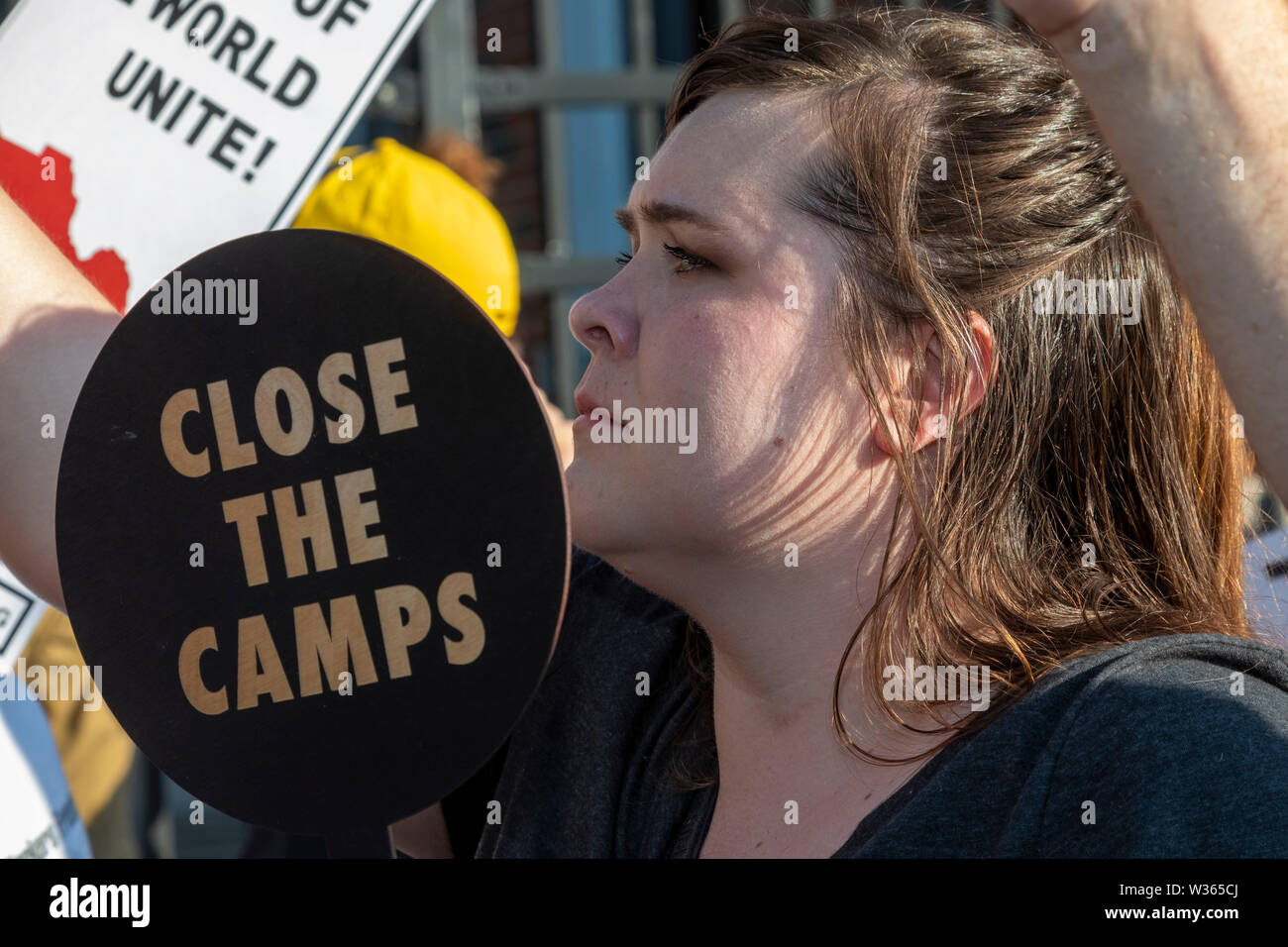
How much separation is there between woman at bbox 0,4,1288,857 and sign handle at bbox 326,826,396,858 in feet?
1.47

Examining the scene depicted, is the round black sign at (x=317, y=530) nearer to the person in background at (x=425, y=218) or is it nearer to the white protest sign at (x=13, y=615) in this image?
the white protest sign at (x=13, y=615)

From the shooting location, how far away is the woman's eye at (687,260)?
1.30m

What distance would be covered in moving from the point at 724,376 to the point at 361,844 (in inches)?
22.2

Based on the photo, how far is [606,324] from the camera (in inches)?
51.0

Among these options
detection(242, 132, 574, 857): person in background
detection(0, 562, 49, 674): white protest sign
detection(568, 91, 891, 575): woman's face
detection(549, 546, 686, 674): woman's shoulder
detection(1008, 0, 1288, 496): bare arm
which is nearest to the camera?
detection(1008, 0, 1288, 496): bare arm

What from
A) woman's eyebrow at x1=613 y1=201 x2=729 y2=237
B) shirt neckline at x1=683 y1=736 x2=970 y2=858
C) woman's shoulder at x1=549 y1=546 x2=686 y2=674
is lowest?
shirt neckline at x1=683 y1=736 x2=970 y2=858

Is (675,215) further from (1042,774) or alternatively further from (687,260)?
(1042,774)

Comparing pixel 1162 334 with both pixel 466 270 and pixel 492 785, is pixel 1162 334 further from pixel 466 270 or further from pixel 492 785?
pixel 466 270

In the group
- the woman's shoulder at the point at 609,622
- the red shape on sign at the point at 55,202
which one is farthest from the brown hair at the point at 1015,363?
the red shape on sign at the point at 55,202

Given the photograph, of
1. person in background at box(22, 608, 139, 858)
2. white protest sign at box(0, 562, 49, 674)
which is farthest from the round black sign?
person in background at box(22, 608, 139, 858)

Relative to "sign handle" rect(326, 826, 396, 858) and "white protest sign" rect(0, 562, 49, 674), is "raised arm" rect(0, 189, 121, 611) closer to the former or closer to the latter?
"white protest sign" rect(0, 562, 49, 674)

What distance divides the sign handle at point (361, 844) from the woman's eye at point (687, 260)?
0.65m

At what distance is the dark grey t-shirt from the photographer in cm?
93
